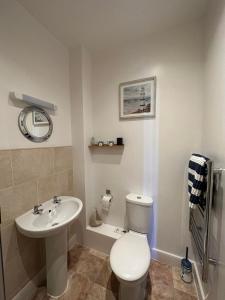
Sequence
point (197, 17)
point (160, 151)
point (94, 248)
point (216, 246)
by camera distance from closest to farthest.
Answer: point (216, 246), point (197, 17), point (160, 151), point (94, 248)

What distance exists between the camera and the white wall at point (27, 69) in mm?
1073

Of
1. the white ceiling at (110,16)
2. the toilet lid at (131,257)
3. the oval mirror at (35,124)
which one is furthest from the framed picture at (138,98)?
the toilet lid at (131,257)

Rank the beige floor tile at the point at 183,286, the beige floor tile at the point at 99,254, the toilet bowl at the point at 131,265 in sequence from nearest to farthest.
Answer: the toilet bowl at the point at 131,265, the beige floor tile at the point at 183,286, the beige floor tile at the point at 99,254

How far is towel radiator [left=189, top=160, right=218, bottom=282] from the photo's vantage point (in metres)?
0.84

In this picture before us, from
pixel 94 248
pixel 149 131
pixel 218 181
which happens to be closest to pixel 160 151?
pixel 149 131

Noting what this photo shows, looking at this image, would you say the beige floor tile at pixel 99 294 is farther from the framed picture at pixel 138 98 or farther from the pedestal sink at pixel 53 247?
the framed picture at pixel 138 98

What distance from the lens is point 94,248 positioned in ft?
5.79

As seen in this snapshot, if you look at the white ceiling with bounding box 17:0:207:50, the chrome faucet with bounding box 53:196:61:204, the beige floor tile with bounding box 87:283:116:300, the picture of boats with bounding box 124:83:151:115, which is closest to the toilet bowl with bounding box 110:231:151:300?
the beige floor tile with bounding box 87:283:116:300

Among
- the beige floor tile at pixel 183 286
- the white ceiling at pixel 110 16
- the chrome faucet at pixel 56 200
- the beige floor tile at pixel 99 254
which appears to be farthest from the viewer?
the beige floor tile at pixel 99 254

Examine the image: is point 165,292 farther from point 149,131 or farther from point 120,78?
point 120,78

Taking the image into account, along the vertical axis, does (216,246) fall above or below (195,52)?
below

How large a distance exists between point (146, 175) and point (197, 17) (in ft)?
5.09

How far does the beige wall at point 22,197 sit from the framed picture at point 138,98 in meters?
0.93

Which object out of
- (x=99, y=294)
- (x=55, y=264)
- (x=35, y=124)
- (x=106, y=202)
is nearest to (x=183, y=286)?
(x=99, y=294)
